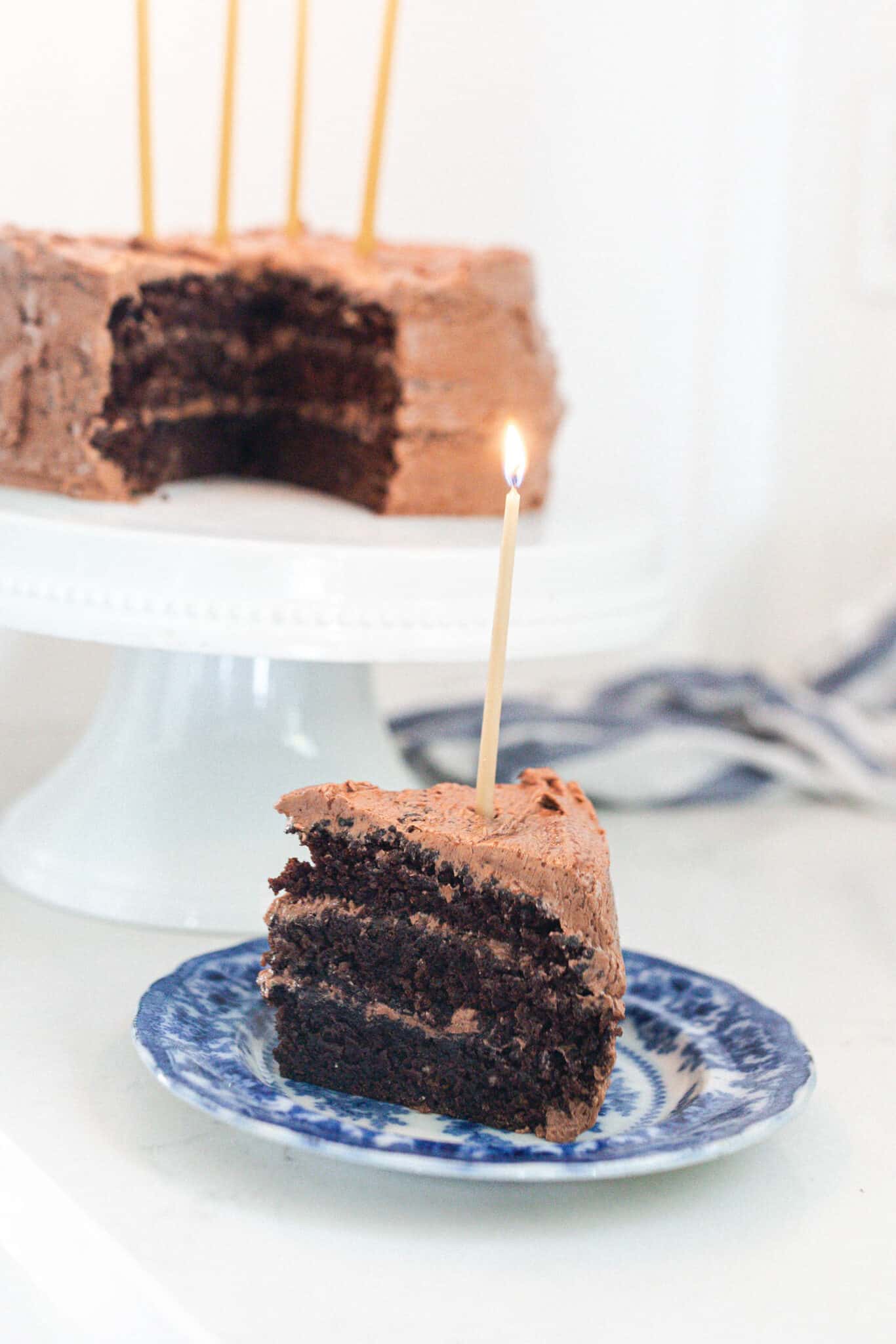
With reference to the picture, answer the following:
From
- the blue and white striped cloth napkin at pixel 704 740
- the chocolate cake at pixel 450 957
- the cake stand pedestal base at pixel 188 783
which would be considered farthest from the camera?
the blue and white striped cloth napkin at pixel 704 740

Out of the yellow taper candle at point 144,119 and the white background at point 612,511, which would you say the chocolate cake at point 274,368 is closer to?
the yellow taper candle at point 144,119

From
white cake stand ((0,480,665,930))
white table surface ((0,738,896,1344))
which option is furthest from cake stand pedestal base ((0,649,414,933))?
white table surface ((0,738,896,1344))

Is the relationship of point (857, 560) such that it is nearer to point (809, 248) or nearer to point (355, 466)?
point (809, 248)

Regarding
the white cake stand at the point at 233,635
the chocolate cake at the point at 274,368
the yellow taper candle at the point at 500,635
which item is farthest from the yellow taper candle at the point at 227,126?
the yellow taper candle at the point at 500,635

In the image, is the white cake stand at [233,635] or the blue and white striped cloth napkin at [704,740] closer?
the white cake stand at [233,635]

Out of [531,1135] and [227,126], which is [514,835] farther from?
[227,126]
